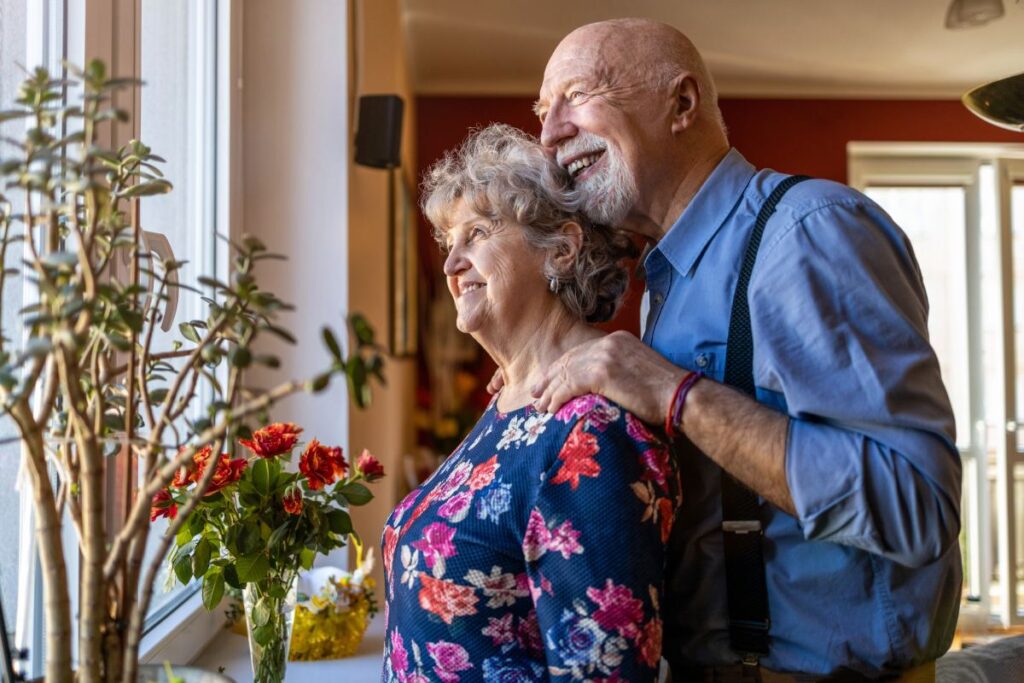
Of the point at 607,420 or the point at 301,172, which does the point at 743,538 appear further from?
the point at 301,172

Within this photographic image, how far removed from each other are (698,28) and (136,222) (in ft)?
14.7

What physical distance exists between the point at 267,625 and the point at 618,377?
61cm

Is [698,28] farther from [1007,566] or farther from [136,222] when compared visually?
[136,222]

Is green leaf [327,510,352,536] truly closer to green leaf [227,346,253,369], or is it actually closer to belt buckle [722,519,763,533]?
belt buckle [722,519,763,533]

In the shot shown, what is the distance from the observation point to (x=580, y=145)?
1.46 meters

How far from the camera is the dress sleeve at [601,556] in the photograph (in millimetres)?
1089

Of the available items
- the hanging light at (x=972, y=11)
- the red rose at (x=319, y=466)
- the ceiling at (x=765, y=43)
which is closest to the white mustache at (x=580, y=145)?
the red rose at (x=319, y=466)

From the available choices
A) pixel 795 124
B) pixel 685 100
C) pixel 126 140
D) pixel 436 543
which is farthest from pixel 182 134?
pixel 795 124

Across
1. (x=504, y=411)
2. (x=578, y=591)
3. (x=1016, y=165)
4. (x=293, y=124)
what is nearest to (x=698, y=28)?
(x=1016, y=165)

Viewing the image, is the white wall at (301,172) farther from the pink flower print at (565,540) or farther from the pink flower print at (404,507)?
the pink flower print at (565,540)

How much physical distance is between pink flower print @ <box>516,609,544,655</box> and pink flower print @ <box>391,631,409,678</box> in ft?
0.49

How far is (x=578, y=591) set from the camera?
3.59 ft

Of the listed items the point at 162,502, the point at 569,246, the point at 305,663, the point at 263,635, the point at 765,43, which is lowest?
the point at 305,663

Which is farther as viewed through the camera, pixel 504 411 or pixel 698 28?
pixel 698 28
